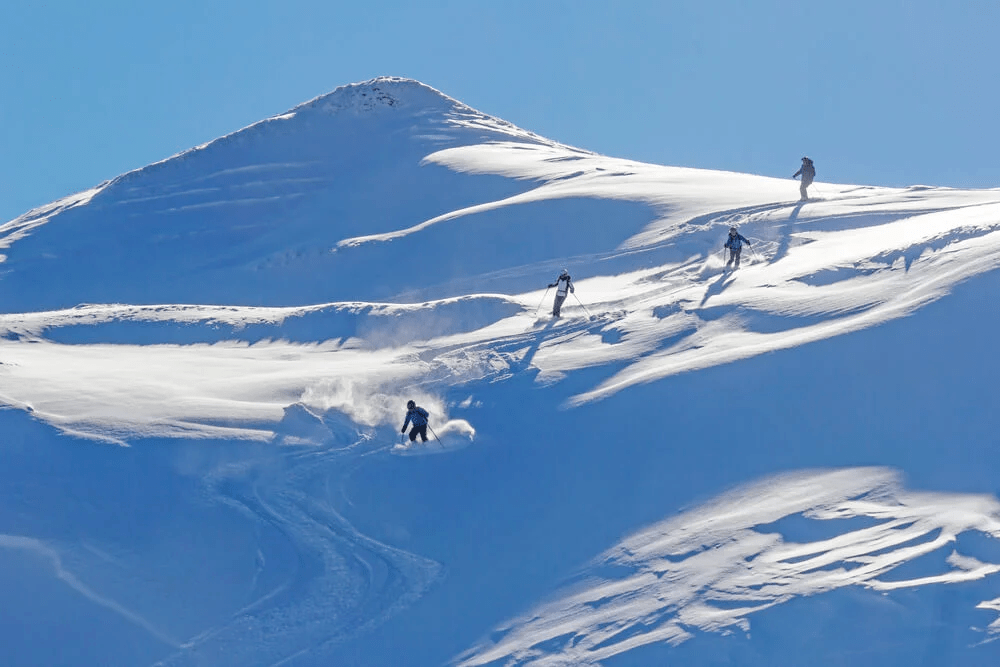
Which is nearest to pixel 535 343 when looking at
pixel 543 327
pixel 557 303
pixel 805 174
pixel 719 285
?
pixel 543 327

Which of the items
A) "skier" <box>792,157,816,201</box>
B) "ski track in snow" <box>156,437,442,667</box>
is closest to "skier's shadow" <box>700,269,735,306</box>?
"skier" <box>792,157,816,201</box>

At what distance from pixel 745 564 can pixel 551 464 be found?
4.23m

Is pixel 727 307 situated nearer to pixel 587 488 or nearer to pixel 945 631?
pixel 587 488

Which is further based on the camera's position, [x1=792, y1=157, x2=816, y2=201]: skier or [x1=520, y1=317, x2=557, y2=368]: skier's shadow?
[x1=792, y1=157, x2=816, y2=201]: skier

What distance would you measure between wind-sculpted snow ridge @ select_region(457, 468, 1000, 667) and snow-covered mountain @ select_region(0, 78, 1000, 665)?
0.04 metres

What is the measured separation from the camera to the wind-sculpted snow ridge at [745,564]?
42.9 feet

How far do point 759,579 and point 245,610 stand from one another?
6789 millimetres

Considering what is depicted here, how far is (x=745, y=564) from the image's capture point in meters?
13.8

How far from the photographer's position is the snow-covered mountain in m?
13.5

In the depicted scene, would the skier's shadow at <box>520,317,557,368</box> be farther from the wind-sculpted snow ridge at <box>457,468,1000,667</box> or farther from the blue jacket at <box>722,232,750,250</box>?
the wind-sculpted snow ridge at <box>457,468,1000,667</box>

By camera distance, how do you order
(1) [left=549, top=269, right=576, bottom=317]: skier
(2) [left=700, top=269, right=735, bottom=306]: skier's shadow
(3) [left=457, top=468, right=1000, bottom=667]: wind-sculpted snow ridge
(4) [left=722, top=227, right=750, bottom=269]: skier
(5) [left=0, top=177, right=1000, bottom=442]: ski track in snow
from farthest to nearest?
(4) [left=722, top=227, right=750, bottom=269]: skier, (1) [left=549, top=269, right=576, bottom=317]: skier, (2) [left=700, top=269, right=735, bottom=306]: skier's shadow, (5) [left=0, top=177, right=1000, bottom=442]: ski track in snow, (3) [left=457, top=468, right=1000, bottom=667]: wind-sculpted snow ridge

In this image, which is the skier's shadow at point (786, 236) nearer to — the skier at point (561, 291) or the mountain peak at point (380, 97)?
the skier at point (561, 291)

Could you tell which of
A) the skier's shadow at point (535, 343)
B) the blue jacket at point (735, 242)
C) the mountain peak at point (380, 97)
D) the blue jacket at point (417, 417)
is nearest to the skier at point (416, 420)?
the blue jacket at point (417, 417)

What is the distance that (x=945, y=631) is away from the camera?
39.9 ft
